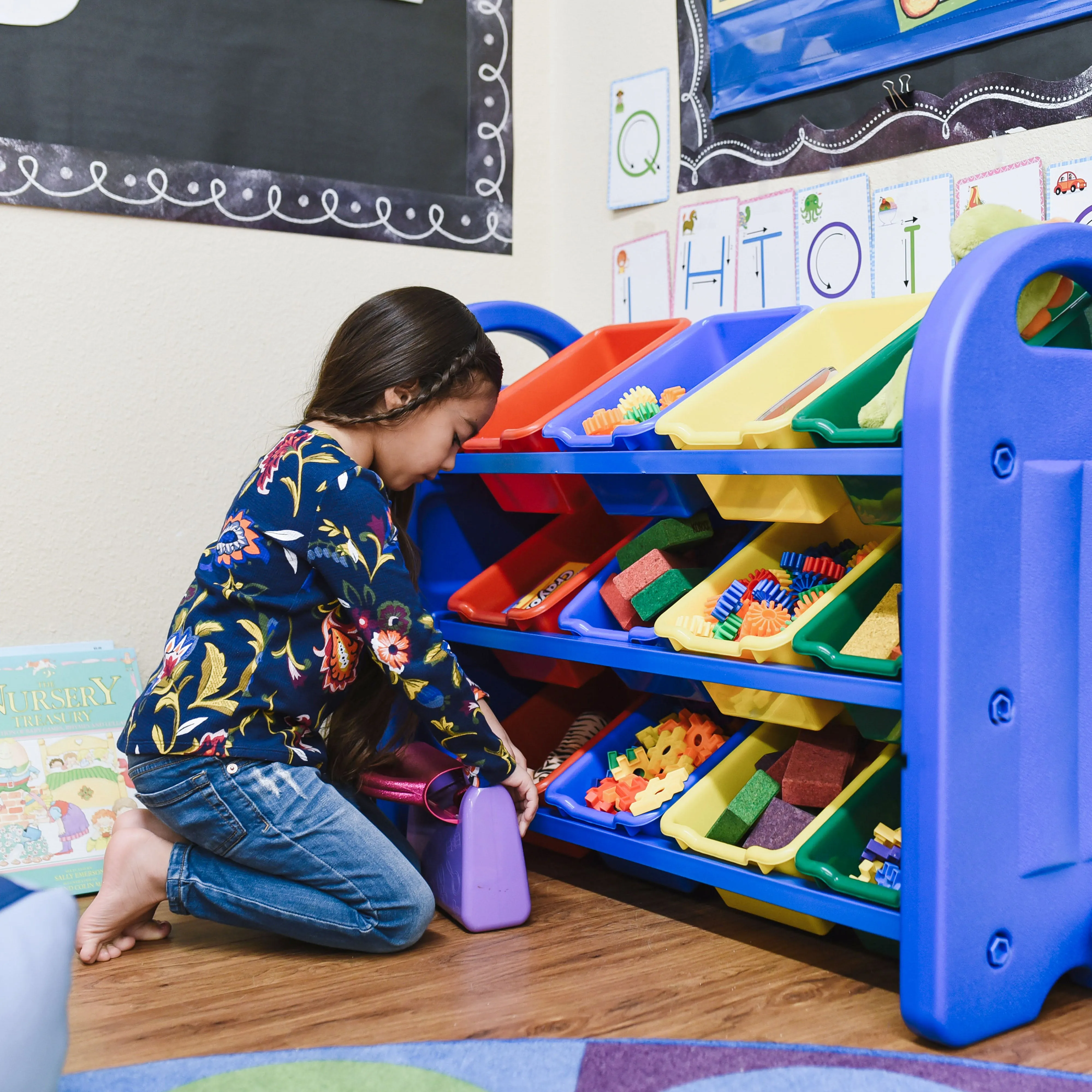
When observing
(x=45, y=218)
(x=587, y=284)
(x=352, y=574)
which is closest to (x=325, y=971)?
(x=352, y=574)

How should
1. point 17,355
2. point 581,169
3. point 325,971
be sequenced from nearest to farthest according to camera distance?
point 325,971 → point 17,355 → point 581,169

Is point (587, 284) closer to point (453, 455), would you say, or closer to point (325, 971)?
point (453, 455)

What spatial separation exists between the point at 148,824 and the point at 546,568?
61cm

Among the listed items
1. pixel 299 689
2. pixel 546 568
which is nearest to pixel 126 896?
pixel 299 689

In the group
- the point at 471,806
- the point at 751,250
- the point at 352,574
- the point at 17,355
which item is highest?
the point at 751,250

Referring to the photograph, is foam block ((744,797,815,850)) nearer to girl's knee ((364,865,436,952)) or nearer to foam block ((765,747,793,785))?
foam block ((765,747,793,785))

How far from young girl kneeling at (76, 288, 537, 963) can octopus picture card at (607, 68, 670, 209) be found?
704mm

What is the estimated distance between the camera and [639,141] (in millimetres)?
1880

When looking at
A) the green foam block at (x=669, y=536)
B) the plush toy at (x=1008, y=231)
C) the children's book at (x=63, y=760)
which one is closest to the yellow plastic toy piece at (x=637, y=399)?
the green foam block at (x=669, y=536)

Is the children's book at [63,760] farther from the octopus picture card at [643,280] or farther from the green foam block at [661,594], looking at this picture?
the octopus picture card at [643,280]

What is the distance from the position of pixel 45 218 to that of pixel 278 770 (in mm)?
886

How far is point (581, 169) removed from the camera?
2.01 meters

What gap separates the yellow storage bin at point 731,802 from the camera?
1.11m

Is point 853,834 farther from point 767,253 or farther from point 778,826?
point 767,253
